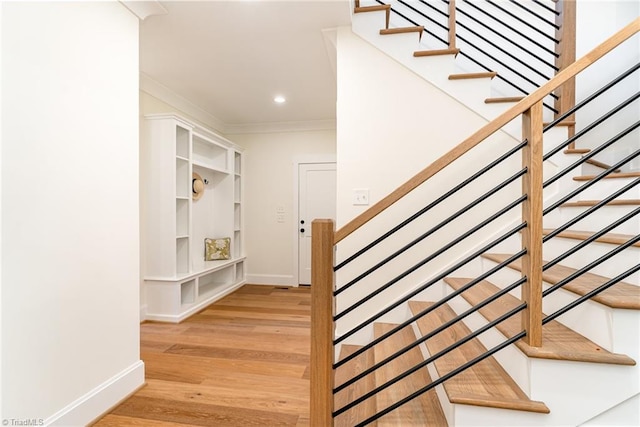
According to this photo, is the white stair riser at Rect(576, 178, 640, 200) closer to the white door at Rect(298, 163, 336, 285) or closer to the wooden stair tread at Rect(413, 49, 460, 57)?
the wooden stair tread at Rect(413, 49, 460, 57)

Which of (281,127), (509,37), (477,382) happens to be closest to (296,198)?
(281,127)

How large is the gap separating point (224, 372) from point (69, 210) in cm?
144

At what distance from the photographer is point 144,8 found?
1.87 metres

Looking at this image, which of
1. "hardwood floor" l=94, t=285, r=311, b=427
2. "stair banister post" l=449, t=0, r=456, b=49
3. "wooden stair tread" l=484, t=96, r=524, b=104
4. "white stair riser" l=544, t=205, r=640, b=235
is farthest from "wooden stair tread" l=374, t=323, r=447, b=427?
"stair banister post" l=449, t=0, r=456, b=49

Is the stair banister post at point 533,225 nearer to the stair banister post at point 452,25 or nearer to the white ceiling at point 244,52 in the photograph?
the stair banister post at point 452,25

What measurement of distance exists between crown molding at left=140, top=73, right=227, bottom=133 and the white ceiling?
0.05m

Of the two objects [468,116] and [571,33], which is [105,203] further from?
[571,33]

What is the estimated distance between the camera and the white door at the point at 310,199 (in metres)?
4.51

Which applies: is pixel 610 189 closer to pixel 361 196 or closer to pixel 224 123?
pixel 361 196

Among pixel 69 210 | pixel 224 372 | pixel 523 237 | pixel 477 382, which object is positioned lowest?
pixel 224 372

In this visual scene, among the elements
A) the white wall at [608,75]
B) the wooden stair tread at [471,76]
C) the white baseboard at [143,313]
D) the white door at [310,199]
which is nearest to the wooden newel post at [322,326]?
the wooden stair tread at [471,76]

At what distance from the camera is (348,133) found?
84.4 inches

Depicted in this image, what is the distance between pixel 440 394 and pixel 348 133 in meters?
1.66

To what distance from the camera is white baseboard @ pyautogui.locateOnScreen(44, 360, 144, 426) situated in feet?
4.78
